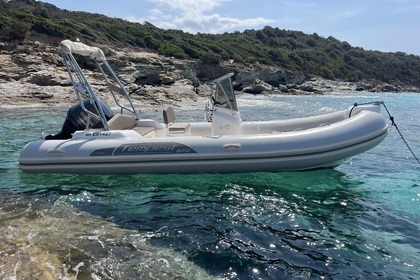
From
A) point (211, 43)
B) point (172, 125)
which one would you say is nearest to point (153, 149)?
point (172, 125)

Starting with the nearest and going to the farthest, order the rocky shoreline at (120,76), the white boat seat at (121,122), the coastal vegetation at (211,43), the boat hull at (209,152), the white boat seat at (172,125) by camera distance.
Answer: the boat hull at (209,152), the white boat seat at (121,122), the white boat seat at (172,125), the rocky shoreline at (120,76), the coastal vegetation at (211,43)

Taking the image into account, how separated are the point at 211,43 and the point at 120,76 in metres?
26.7

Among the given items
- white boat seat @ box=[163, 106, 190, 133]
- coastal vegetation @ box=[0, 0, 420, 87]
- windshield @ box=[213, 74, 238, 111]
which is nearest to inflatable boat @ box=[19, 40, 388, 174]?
windshield @ box=[213, 74, 238, 111]

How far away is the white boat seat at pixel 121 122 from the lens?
7.42m

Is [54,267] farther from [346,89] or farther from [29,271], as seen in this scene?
[346,89]

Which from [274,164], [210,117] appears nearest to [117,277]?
[274,164]

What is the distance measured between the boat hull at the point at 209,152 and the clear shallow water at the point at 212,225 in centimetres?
22

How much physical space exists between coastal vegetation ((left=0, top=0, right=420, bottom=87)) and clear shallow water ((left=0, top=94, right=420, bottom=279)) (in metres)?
24.3

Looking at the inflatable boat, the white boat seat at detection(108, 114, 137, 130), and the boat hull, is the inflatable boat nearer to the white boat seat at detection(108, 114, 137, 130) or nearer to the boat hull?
the boat hull

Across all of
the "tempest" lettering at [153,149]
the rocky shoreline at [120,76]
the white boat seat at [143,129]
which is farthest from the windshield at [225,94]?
the rocky shoreline at [120,76]

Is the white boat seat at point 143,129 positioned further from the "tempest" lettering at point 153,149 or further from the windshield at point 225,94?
the windshield at point 225,94

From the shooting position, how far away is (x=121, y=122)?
764 cm

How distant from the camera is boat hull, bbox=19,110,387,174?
6.41 m

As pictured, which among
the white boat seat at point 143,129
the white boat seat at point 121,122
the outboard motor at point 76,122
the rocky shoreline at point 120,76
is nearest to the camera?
the outboard motor at point 76,122
